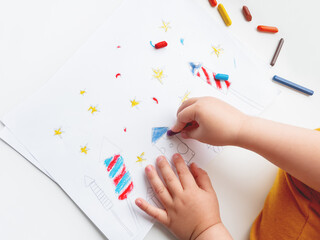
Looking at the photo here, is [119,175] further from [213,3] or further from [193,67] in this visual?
[213,3]

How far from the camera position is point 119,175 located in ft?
1.78

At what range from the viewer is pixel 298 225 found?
545 mm

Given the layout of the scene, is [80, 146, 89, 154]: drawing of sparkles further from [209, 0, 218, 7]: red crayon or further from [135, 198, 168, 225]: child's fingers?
[209, 0, 218, 7]: red crayon

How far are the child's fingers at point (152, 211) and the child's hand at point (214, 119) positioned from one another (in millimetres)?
164

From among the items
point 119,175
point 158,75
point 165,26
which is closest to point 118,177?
point 119,175

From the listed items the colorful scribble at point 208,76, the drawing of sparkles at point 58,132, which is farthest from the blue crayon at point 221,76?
the drawing of sparkles at point 58,132

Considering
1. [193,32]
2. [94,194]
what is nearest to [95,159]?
[94,194]

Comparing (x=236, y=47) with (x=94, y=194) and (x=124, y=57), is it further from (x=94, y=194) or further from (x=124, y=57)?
(x=94, y=194)

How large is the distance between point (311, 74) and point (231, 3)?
238 mm

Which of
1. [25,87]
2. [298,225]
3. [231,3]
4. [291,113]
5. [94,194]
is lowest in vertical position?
[298,225]

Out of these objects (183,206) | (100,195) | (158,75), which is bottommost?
(183,206)

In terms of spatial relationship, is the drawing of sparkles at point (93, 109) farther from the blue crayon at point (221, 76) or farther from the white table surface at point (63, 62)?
the blue crayon at point (221, 76)

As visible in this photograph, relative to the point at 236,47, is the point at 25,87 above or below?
above

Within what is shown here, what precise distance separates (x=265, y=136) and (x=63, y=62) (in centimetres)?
41
